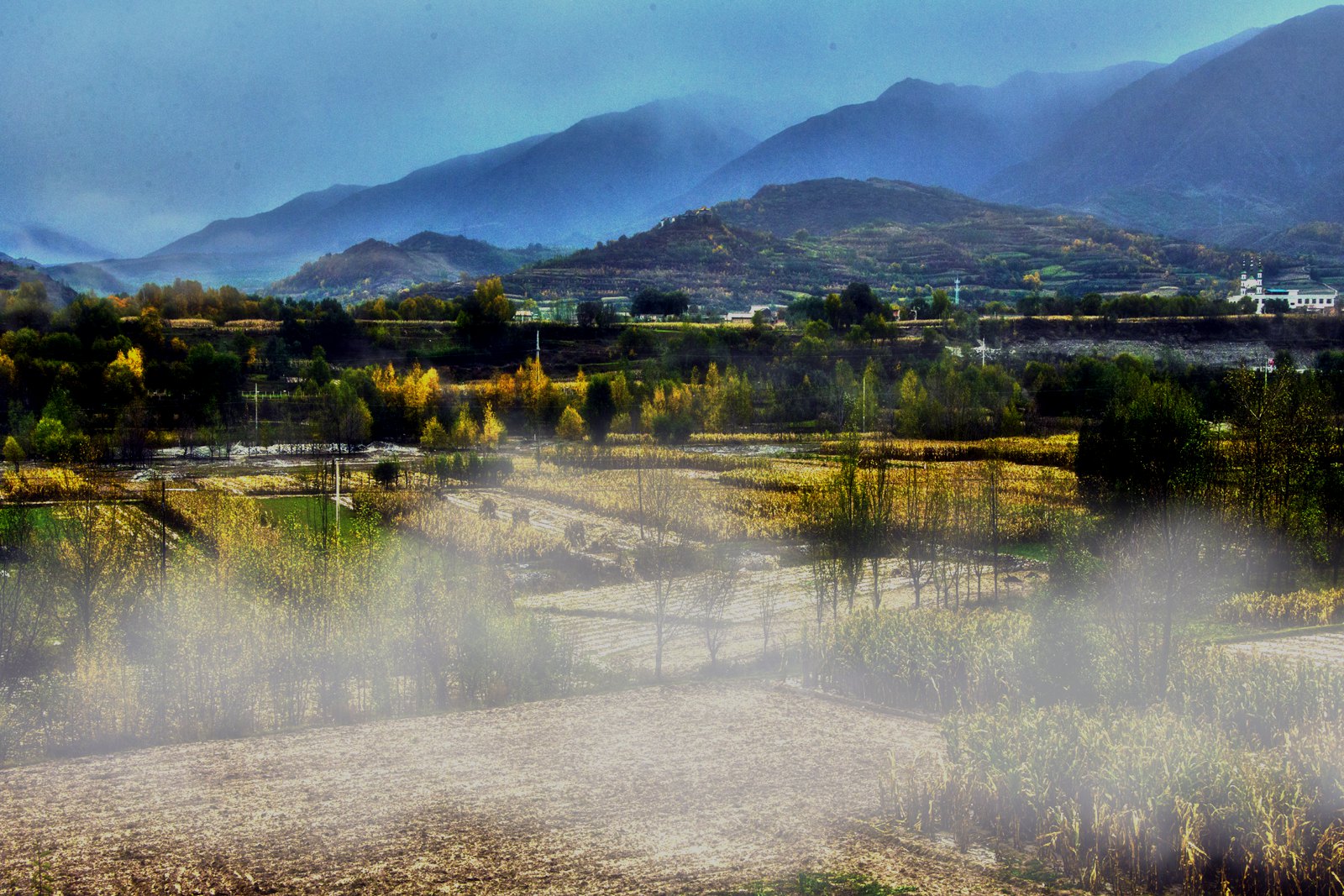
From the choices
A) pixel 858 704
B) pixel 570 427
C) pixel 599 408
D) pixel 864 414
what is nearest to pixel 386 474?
pixel 570 427

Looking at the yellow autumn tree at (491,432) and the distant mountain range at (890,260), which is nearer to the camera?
the yellow autumn tree at (491,432)

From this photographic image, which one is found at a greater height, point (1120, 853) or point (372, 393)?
point (372, 393)

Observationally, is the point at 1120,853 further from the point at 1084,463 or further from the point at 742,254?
the point at 742,254

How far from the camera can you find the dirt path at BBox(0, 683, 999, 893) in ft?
26.4

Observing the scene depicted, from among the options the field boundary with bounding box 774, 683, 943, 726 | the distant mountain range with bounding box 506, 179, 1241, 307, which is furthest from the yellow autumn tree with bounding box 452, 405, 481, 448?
the distant mountain range with bounding box 506, 179, 1241, 307

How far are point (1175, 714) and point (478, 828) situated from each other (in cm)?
672

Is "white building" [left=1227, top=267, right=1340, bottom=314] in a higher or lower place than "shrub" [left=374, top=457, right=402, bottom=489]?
higher

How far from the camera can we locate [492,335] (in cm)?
7125

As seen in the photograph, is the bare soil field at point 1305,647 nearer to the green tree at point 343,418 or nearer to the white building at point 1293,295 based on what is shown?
the green tree at point 343,418

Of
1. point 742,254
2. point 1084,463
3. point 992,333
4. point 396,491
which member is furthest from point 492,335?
point 742,254

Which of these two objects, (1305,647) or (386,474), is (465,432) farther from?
(1305,647)

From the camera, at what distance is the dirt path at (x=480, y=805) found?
317 inches

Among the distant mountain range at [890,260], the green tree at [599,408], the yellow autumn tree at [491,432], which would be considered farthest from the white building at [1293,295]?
the yellow autumn tree at [491,432]

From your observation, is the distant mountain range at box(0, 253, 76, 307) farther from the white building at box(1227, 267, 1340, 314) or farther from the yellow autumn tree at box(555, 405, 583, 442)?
the white building at box(1227, 267, 1340, 314)
